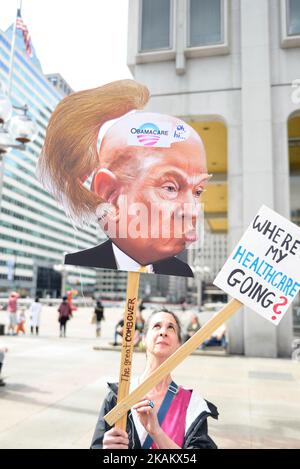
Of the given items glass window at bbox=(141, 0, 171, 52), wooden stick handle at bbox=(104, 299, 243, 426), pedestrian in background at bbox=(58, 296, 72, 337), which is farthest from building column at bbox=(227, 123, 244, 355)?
wooden stick handle at bbox=(104, 299, 243, 426)

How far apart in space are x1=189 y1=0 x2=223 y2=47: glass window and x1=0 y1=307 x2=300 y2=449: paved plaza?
10667 millimetres

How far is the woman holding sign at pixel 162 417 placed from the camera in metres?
2.22

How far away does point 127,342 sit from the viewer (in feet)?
8.34

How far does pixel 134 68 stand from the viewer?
13.8 m

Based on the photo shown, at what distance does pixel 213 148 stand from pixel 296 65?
546cm

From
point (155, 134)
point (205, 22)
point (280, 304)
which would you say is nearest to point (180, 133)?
point (155, 134)

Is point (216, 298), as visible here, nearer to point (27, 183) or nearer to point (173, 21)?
point (27, 183)

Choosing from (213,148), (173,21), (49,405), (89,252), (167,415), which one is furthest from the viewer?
(213,148)

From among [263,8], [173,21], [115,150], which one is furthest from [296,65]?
[115,150]

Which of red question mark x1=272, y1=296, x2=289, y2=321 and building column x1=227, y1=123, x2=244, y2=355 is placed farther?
building column x1=227, y1=123, x2=244, y2=355

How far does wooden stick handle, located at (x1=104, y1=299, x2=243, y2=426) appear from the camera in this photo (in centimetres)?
222

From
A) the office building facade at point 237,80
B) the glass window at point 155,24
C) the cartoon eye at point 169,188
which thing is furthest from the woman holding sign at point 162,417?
the glass window at point 155,24

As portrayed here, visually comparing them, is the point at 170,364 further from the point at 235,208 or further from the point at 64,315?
the point at 64,315

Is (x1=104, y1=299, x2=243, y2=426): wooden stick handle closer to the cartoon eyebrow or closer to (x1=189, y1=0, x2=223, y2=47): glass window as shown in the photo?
the cartoon eyebrow
